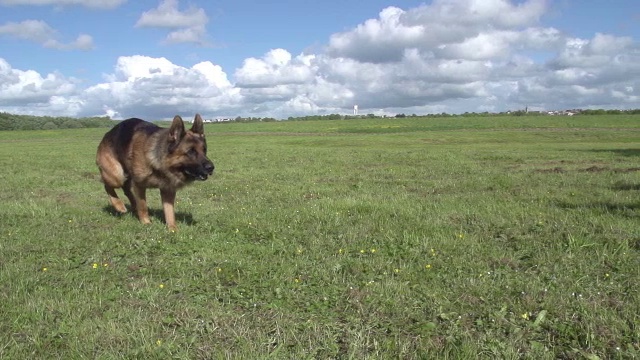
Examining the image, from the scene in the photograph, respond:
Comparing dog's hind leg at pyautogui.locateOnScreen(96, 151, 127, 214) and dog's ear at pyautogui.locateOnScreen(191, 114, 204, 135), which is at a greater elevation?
dog's ear at pyautogui.locateOnScreen(191, 114, 204, 135)

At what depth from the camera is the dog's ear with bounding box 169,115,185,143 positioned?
24.9ft

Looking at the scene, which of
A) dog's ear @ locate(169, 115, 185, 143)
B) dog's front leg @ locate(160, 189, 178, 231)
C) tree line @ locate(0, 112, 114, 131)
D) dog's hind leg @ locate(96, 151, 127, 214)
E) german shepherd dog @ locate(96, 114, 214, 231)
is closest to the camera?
dog's ear @ locate(169, 115, 185, 143)

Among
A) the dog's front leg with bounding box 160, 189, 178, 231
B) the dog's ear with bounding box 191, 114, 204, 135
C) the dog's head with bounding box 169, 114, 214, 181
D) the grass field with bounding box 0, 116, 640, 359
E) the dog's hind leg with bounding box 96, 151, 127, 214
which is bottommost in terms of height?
the grass field with bounding box 0, 116, 640, 359

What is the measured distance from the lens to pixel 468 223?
26.6 feet

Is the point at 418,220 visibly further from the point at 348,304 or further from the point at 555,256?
the point at 348,304

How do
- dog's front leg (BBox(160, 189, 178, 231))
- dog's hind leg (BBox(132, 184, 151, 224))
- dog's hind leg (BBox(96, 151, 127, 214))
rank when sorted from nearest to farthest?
dog's front leg (BBox(160, 189, 178, 231))
dog's hind leg (BBox(132, 184, 151, 224))
dog's hind leg (BBox(96, 151, 127, 214))

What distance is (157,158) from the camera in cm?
802

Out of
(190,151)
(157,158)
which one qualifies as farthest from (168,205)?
(190,151)

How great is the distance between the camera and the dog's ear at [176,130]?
7.58m

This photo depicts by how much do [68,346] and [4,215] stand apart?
643 cm

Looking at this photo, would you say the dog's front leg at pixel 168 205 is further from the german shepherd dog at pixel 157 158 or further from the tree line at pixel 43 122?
the tree line at pixel 43 122

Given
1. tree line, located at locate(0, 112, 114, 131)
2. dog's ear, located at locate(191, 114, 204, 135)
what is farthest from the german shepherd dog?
tree line, located at locate(0, 112, 114, 131)

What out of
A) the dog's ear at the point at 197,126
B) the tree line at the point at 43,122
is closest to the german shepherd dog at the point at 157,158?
the dog's ear at the point at 197,126

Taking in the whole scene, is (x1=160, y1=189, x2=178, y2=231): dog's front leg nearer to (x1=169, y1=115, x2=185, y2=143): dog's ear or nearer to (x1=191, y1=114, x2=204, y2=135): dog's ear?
→ (x1=169, y1=115, x2=185, y2=143): dog's ear
